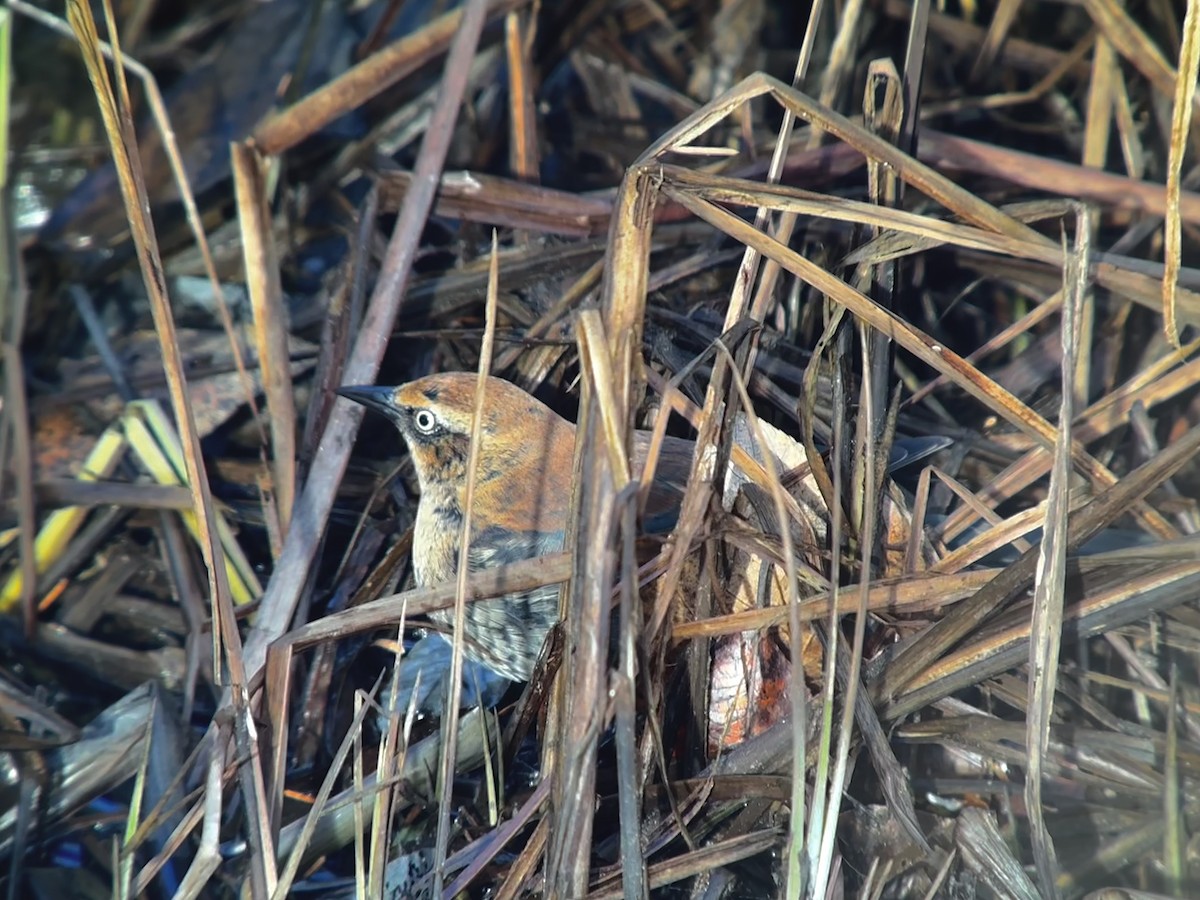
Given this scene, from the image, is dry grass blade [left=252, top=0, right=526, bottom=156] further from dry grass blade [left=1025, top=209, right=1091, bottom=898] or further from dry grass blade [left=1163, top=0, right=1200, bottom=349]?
dry grass blade [left=1025, top=209, right=1091, bottom=898]

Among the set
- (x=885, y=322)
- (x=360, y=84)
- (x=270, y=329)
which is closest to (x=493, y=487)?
(x=270, y=329)

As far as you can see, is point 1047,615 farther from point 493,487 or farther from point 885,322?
point 493,487

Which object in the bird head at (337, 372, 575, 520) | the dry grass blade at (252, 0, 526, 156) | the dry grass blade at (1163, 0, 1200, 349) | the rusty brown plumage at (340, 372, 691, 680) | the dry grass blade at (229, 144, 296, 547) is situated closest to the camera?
the dry grass blade at (1163, 0, 1200, 349)

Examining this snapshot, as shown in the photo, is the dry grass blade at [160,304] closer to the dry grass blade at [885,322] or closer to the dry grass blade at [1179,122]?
the dry grass blade at [885,322]

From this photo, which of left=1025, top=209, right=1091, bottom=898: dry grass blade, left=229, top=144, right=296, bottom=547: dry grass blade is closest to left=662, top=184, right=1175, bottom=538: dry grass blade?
left=1025, top=209, right=1091, bottom=898: dry grass blade

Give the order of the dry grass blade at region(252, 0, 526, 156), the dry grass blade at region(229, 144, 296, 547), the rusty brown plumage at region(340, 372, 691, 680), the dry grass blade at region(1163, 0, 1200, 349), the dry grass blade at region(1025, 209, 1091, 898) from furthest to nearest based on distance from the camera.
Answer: the dry grass blade at region(252, 0, 526, 156) < the dry grass blade at region(229, 144, 296, 547) < the rusty brown plumage at region(340, 372, 691, 680) < the dry grass blade at region(1163, 0, 1200, 349) < the dry grass blade at region(1025, 209, 1091, 898)

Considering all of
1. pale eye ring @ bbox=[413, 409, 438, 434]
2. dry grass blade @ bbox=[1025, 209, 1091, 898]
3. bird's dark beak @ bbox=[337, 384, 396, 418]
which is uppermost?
bird's dark beak @ bbox=[337, 384, 396, 418]

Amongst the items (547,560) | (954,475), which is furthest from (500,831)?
(954,475)

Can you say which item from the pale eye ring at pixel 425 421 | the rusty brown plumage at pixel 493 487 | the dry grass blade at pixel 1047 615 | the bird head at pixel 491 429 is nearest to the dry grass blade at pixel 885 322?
the dry grass blade at pixel 1047 615

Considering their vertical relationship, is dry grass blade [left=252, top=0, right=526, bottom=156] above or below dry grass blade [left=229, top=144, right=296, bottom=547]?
above
